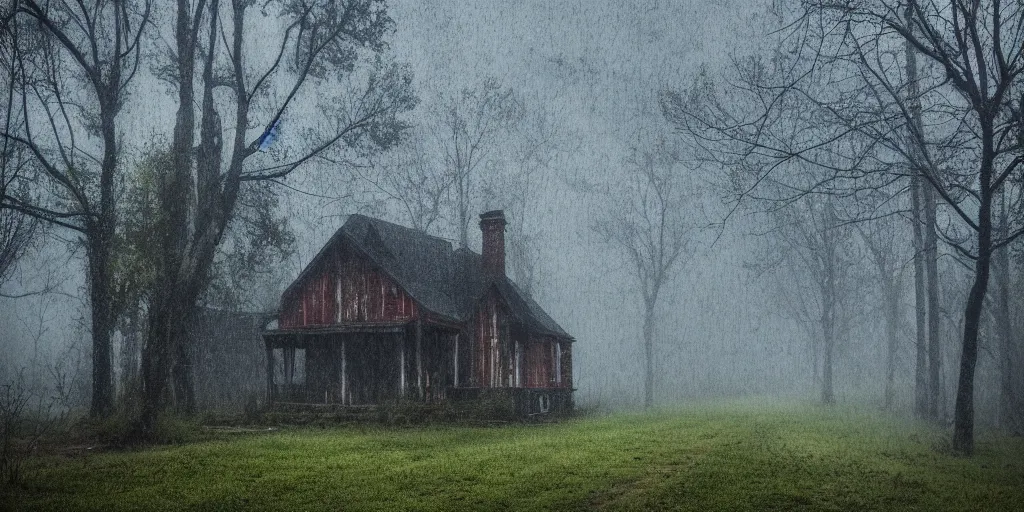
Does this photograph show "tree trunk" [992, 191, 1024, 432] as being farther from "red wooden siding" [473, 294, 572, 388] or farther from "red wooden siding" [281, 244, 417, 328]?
"red wooden siding" [281, 244, 417, 328]

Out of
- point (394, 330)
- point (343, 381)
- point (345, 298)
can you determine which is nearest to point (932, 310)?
point (394, 330)

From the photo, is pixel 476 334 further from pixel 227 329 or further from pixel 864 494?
pixel 864 494

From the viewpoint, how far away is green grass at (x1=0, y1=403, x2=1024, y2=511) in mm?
8875

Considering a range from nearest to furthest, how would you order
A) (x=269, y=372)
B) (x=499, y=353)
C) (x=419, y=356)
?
(x=419, y=356)
(x=269, y=372)
(x=499, y=353)

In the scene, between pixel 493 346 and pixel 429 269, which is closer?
pixel 493 346

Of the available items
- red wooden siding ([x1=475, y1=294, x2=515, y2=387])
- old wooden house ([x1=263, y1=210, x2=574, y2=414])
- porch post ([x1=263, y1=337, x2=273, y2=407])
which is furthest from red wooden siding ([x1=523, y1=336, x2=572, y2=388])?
porch post ([x1=263, y1=337, x2=273, y2=407])

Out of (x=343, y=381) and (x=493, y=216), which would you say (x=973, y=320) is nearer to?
(x=493, y=216)

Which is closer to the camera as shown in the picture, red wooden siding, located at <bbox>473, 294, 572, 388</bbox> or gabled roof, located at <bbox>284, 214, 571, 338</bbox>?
gabled roof, located at <bbox>284, 214, 571, 338</bbox>

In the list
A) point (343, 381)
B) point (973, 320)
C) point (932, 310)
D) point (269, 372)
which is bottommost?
point (343, 381)

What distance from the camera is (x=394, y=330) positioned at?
82.7ft

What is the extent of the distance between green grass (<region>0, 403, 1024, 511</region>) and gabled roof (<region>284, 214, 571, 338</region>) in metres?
11.0

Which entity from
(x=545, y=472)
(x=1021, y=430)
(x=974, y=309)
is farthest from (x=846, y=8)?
(x=1021, y=430)

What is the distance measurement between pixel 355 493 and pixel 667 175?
3935 centimetres

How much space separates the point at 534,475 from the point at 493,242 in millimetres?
21094
